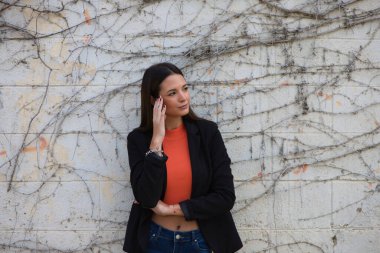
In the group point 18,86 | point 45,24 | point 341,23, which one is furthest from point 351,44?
point 18,86

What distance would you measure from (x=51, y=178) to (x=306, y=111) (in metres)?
1.61

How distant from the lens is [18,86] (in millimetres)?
2895

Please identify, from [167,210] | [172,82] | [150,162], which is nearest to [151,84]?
[172,82]

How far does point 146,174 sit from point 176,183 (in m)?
0.20

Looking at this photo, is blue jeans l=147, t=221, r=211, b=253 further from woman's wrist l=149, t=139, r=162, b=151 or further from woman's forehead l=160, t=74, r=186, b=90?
woman's forehead l=160, t=74, r=186, b=90

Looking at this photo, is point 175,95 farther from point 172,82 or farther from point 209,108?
point 209,108

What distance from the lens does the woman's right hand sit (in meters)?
2.35

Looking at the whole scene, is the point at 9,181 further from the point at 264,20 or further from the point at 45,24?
the point at 264,20

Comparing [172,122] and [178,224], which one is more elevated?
[172,122]

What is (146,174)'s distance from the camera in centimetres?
228

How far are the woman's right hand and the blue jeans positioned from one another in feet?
1.42

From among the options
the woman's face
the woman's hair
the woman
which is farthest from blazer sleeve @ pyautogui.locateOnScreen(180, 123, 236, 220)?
Answer: the woman's hair

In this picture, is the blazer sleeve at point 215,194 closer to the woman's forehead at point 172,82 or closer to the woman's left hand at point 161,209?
the woman's left hand at point 161,209

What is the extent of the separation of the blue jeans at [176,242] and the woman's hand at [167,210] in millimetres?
101
